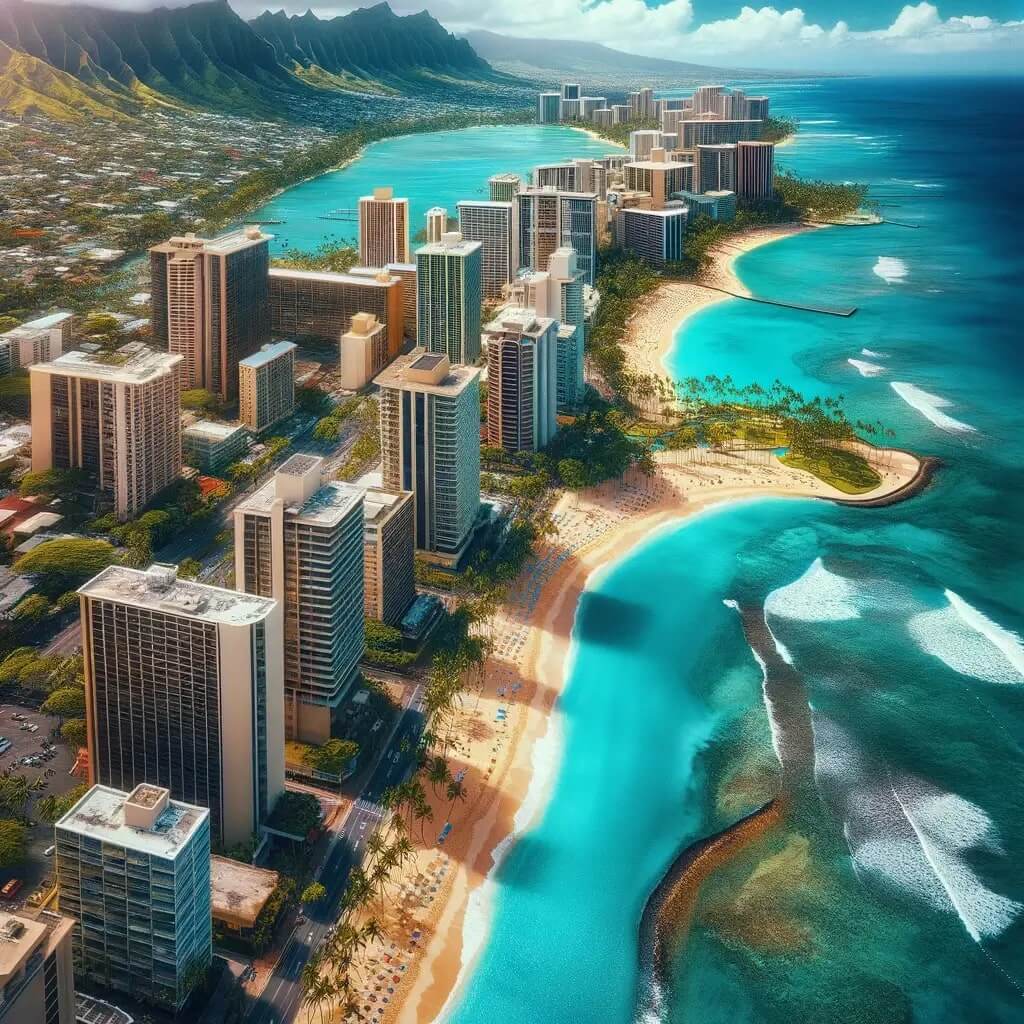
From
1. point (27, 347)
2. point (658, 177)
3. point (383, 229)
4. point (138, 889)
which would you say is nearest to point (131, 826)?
point (138, 889)

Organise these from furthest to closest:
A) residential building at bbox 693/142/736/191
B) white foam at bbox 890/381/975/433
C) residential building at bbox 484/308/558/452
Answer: residential building at bbox 693/142/736/191 < white foam at bbox 890/381/975/433 < residential building at bbox 484/308/558/452

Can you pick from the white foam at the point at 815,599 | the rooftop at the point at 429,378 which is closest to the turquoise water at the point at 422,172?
the rooftop at the point at 429,378

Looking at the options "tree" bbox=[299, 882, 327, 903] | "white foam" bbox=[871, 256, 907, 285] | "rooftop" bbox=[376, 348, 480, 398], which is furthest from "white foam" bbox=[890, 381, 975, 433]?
"tree" bbox=[299, 882, 327, 903]

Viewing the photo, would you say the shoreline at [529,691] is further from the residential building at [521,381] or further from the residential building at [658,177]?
the residential building at [658,177]

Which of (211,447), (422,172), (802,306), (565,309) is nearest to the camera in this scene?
(211,447)

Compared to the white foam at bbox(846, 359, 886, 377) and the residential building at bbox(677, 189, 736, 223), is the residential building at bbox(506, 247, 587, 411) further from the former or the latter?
the residential building at bbox(677, 189, 736, 223)

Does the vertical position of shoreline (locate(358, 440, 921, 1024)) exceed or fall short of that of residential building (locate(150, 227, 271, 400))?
it falls short

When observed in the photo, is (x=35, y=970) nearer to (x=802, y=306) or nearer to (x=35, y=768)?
(x=35, y=768)
